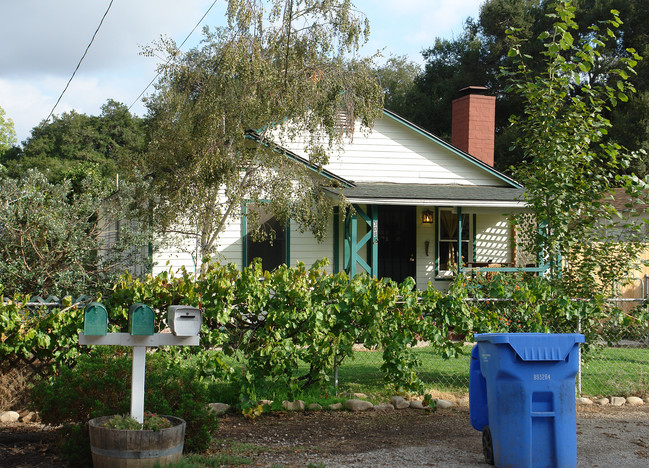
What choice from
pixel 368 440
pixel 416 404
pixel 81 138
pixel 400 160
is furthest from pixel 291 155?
pixel 81 138

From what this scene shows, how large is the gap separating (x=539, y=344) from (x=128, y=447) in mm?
3090

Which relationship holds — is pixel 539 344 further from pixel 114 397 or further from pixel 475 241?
pixel 475 241

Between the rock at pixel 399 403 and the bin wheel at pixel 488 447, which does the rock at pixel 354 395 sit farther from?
the bin wheel at pixel 488 447

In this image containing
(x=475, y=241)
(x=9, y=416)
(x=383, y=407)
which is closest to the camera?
(x=9, y=416)

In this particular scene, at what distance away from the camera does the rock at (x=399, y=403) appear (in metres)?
7.22

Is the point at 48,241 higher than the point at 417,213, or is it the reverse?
the point at 417,213

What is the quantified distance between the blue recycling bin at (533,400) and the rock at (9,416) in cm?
443

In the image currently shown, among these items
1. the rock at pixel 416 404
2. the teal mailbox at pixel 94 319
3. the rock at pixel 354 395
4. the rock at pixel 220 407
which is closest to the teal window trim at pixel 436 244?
the rock at pixel 354 395

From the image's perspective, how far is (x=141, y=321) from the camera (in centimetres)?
480

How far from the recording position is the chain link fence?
25.9 feet

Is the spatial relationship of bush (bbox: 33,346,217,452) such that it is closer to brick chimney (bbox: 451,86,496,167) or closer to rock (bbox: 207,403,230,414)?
rock (bbox: 207,403,230,414)

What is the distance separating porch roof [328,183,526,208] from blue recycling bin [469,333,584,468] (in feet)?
26.9

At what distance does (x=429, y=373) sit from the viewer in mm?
9000

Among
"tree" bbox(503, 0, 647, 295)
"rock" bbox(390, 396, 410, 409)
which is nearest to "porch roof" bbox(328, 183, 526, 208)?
"tree" bbox(503, 0, 647, 295)
